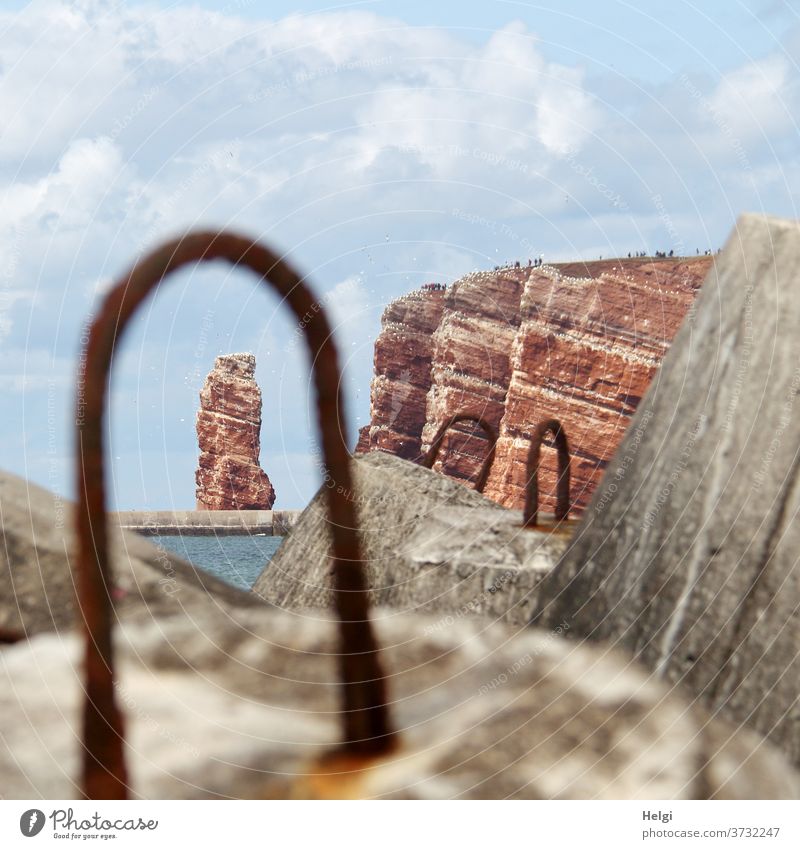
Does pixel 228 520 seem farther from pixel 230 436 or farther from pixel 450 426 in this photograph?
pixel 450 426

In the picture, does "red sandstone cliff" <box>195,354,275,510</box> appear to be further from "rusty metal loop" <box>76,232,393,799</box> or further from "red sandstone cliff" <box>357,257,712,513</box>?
"rusty metal loop" <box>76,232,393,799</box>

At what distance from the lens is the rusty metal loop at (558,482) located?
246 centimetres

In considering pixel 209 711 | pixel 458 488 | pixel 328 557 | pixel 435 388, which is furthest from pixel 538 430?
pixel 435 388

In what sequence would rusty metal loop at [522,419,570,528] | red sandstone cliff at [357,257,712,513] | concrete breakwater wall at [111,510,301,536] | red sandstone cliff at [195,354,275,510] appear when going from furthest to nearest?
red sandstone cliff at [357,257,712,513] < concrete breakwater wall at [111,510,301,536] < red sandstone cliff at [195,354,275,510] < rusty metal loop at [522,419,570,528]

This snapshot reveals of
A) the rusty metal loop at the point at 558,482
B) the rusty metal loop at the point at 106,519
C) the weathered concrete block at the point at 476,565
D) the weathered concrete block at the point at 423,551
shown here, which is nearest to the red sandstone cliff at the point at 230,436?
the weathered concrete block at the point at 423,551

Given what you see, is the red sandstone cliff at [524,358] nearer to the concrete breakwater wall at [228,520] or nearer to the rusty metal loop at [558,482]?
the concrete breakwater wall at [228,520]

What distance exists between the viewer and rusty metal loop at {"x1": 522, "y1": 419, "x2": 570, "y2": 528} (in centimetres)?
246

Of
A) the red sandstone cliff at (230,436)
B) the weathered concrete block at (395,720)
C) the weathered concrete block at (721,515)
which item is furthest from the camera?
the red sandstone cliff at (230,436)

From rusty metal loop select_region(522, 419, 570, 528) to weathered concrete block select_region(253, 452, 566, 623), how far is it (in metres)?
0.05

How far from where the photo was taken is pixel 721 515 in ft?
4.47

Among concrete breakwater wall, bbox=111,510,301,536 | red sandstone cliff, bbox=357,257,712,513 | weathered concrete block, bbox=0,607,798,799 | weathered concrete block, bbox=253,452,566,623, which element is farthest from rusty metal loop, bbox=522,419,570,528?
red sandstone cliff, bbox=357,257,712,513

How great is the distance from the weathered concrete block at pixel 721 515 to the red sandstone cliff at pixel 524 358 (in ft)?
→ 93.3

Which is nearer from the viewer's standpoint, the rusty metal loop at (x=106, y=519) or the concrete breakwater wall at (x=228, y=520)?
the rusty metal loop at (x=106, y=519)

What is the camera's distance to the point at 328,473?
89 centimetres
